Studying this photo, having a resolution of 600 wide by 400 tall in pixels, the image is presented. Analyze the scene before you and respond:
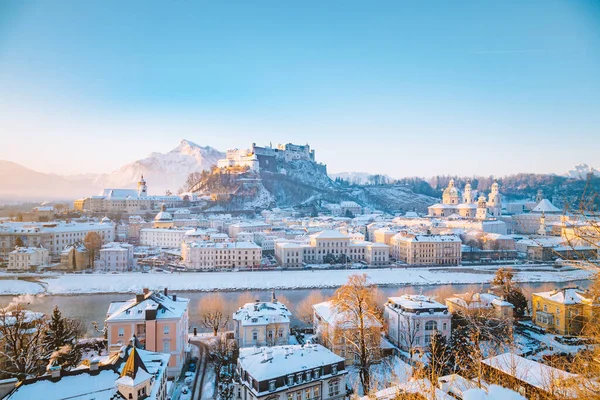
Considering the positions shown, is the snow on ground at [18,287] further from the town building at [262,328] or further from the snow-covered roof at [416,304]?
the snow-covered roof at [416,304]

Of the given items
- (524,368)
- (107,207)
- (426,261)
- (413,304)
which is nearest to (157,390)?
(524,368)

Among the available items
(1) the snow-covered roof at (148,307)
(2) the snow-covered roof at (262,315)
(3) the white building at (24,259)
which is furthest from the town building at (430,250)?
(3) the white building at (24,259)

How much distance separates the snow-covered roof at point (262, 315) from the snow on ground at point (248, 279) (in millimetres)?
7049

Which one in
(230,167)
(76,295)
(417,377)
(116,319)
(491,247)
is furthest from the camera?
(230,167)

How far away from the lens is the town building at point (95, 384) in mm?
4422

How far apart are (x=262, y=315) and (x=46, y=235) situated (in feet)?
57.4

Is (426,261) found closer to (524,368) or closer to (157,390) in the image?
(524,368)

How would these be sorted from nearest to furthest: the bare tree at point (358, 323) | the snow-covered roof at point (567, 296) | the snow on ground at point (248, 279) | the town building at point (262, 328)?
the bare tree at point (358, 323)
the town building at point (262, 328)
the snow-covered roof at point (567, 296)
the snow on ground at point (248, 279)

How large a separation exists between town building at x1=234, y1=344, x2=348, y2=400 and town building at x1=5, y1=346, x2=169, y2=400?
1.20m

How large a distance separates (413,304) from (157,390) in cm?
536

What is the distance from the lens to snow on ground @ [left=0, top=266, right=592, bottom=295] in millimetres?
15195

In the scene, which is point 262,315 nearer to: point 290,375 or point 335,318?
point 335,318

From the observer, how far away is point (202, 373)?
7207 millimetres

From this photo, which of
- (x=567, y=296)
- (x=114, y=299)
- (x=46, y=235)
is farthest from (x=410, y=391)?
(x=46, y=235)
